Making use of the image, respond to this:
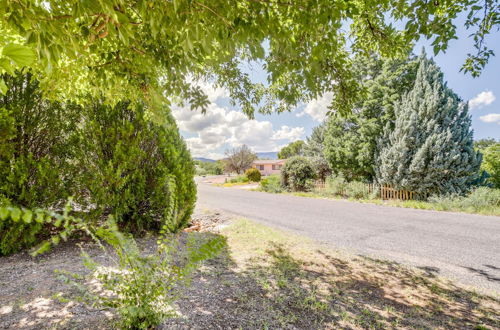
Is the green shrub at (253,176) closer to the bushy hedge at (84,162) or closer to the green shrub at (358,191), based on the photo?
the green shrub at (358,191)

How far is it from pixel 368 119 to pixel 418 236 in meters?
10.7

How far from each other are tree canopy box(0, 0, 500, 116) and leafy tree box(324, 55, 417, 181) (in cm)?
1022

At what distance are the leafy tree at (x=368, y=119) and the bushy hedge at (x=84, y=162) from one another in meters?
11.8

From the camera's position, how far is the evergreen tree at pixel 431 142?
11484mm

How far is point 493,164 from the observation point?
12164 mm

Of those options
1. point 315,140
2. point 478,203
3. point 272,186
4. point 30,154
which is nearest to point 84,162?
point 30,154

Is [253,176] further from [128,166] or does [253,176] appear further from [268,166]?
[128,166]

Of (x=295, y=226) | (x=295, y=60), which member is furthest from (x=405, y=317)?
(x=295, y=226)

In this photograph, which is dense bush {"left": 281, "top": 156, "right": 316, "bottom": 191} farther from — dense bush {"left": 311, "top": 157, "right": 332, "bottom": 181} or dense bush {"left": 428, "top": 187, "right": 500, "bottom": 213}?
dense bush {"left": 428, "top": 187, "right": 500, "bottom": 213}

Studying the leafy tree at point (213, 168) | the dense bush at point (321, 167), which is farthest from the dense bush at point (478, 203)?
the leafy tree at point (213, 168)

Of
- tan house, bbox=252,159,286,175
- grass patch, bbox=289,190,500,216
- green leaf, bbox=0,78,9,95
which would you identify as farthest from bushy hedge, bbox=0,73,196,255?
tan house, bbox=252,159,286,175

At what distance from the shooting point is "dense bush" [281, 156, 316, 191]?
17.3 metres

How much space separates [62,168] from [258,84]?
5.79 meters

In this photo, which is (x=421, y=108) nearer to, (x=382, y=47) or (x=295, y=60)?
(x=382, y=47)
